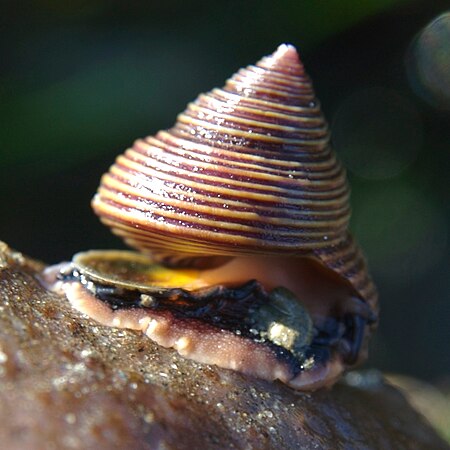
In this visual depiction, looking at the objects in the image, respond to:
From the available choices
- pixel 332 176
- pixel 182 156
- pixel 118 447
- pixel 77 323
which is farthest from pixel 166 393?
pixel 332 176

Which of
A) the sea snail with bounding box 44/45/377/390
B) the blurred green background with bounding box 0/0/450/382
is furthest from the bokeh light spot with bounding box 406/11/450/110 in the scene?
the sea snail with bounding box 44/45/377/390

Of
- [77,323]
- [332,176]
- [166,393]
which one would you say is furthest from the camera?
[332,176]

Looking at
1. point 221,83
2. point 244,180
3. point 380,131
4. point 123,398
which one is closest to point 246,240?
point 244,180

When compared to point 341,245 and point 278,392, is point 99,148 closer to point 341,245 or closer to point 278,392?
point 341,245

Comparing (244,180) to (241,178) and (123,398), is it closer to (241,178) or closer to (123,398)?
(241,178)

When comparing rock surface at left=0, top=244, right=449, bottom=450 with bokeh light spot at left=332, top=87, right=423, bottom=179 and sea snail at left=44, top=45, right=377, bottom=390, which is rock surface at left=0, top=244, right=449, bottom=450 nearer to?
sea snail at left=44, top=45, right=377, bottom=390

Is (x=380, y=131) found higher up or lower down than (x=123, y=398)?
higher up

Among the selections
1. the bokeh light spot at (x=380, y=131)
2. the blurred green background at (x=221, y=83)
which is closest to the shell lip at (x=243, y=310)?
the blurred green background at (x=221, y=83)
